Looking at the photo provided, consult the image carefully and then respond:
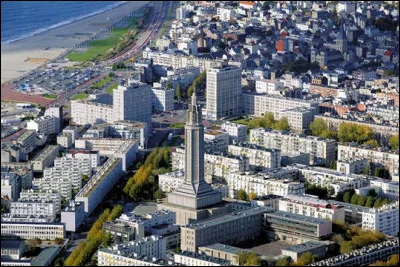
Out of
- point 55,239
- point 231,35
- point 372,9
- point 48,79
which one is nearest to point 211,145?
point 55,239

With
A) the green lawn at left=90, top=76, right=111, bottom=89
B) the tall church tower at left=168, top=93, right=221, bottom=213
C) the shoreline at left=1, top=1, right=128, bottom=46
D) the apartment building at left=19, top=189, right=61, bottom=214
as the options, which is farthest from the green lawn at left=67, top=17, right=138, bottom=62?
the tall church tower at left=168, top=93, right=221, bottom=213

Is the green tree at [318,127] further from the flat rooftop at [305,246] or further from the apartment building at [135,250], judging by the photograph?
the apartment building at [135,250]

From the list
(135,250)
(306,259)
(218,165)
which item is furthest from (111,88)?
(306,259)

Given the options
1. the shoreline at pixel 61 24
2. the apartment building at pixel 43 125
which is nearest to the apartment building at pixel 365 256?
the apartment building at pixel 43 125

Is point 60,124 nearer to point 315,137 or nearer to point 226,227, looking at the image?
point 315,137

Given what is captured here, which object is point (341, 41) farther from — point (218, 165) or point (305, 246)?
point (305, 246)
